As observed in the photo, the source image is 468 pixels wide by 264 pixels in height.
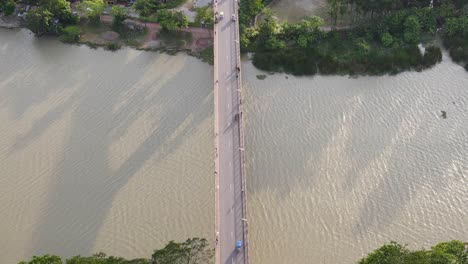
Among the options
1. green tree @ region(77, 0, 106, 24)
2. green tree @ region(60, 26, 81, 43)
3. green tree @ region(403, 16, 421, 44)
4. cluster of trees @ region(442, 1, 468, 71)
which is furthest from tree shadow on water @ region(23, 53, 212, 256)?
cluster of trees @ region(442, 1, 468, 71)

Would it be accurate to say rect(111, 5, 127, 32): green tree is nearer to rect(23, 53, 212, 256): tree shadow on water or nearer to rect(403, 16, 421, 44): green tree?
rect(23, 53, 212, 256): tree shadow on water

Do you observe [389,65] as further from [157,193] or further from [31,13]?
[31,13]

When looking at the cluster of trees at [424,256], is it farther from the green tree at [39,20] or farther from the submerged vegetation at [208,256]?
the green tree at [39,20]

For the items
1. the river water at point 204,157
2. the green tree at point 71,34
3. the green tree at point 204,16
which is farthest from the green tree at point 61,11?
the green tree at point 204,16

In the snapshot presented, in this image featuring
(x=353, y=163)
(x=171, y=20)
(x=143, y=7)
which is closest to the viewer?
(x=353, y=163)

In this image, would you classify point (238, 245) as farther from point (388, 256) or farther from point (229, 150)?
point (388, 256)

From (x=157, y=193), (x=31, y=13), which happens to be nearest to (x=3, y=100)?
(x=31, y=13)

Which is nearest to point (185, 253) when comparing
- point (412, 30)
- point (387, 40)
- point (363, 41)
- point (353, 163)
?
point (353, 163)

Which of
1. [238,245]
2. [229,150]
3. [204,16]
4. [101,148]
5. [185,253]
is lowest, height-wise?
[185,253]
